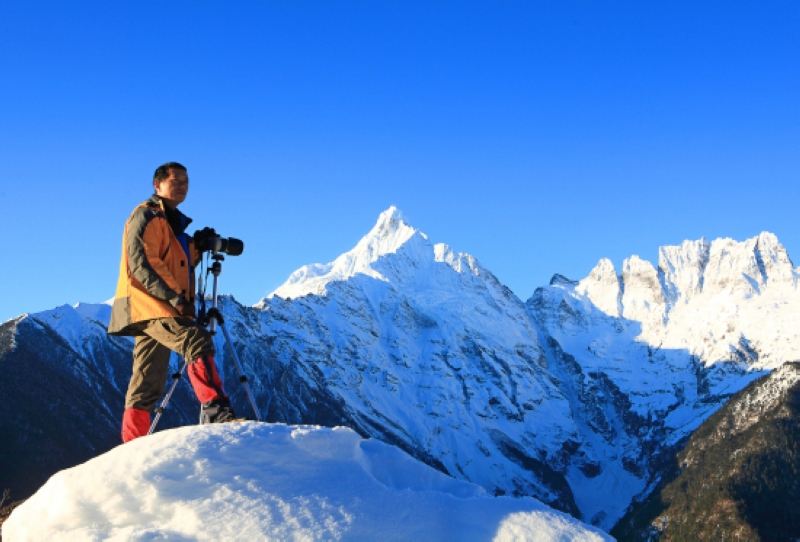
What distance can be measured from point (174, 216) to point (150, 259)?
914 millimetres

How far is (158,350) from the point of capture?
11.1 meters

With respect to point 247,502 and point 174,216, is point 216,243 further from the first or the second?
point 247,502

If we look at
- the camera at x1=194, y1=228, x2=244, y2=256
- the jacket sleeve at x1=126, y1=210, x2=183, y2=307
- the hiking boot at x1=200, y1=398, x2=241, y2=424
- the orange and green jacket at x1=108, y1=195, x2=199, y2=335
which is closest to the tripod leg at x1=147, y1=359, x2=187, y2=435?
the hiking boot at x1=200, y1=398, x2=241, y2=424

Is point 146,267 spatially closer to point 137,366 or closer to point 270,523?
point 137,366

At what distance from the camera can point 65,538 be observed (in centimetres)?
791

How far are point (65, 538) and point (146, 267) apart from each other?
11.8ft

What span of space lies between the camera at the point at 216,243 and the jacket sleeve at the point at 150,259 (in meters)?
0.90

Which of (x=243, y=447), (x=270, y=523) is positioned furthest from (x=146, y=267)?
(x=270, y=523)

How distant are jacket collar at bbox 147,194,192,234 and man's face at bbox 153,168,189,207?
0.40ft

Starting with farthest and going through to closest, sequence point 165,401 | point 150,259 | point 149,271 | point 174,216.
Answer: point 174,216 → point 165,401 → point 150,259 → point 149,271

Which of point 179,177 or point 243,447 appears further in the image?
point 179,177

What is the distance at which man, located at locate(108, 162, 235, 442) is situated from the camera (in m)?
10.5

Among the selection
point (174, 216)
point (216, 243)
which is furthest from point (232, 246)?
point (174, 216)

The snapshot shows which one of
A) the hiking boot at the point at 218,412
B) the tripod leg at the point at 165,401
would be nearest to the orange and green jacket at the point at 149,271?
the tripod leg at the point at 165,401
